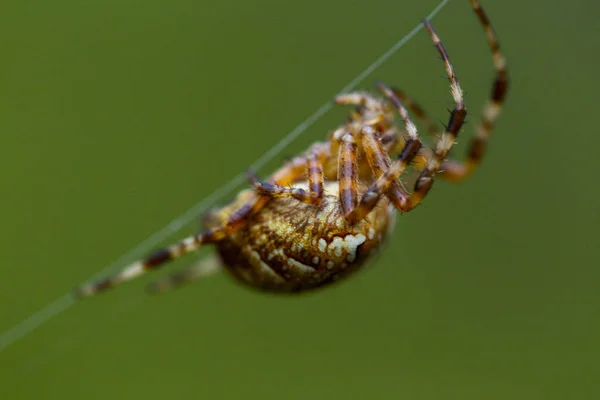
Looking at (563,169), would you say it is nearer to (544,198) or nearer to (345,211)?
(544,198)

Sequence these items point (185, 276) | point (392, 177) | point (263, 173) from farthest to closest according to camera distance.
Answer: point (263, 173)
point (185, 276)
point (392, 177)

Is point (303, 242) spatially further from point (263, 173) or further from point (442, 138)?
point (263, 173)

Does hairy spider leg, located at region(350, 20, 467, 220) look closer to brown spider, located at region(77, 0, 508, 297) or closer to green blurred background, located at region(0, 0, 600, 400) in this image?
brown spider, located at region(77, 0, 508, 297)

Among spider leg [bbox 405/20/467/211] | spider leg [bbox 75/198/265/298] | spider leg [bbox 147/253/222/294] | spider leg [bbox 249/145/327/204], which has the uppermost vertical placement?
spider leg [bbox 147/253/222/294]

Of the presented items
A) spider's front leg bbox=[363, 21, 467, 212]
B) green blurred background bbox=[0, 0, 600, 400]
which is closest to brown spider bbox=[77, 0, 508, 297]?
spider's front leg bbox=[363, 21, 467, 212]

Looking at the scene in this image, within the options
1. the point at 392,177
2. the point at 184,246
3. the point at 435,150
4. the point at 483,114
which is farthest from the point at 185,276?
the point at 483,114

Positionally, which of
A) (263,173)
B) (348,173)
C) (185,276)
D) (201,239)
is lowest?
(348,173)
